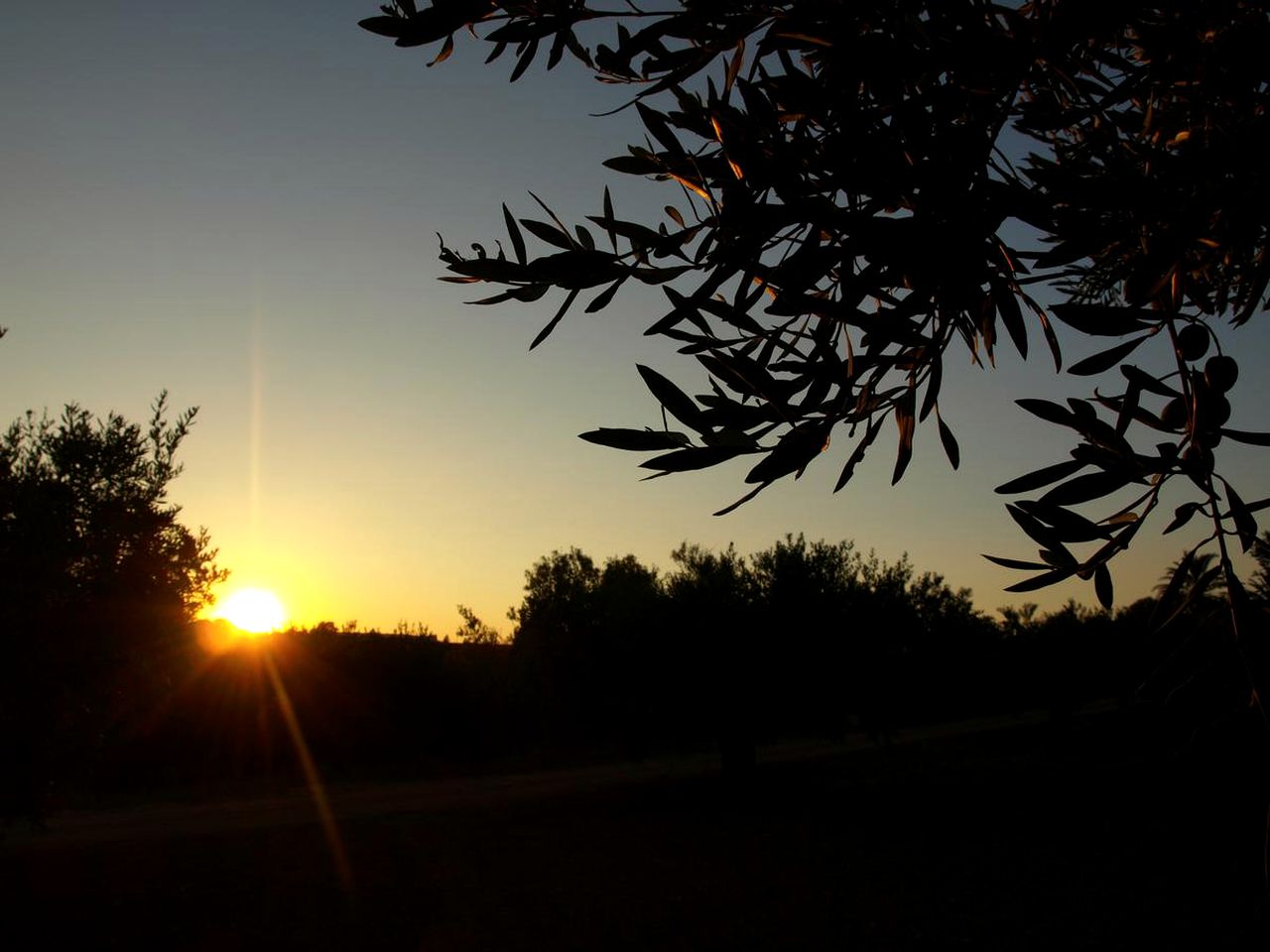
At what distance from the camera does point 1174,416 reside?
2590 millimetres

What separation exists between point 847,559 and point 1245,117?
86.8 ft

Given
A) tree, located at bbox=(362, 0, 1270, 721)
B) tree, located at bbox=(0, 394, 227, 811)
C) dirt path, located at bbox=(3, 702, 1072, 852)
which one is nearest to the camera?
tree, located at bbox=(362, 0, 1270, 721)

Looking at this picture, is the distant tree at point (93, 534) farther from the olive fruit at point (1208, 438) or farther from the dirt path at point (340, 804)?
the olive fruit at point (1208, 438)

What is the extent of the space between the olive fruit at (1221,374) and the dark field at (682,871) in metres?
1.33

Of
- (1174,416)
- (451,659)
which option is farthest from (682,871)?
(451,659)

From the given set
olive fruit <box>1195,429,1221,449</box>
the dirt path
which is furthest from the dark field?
olive fruit <box>1195,429,1221,449</box>

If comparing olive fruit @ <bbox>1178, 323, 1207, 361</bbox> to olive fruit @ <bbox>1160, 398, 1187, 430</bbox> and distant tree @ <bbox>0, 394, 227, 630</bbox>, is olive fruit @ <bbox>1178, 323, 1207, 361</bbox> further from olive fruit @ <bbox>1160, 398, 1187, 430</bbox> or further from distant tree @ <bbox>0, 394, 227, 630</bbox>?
distant tree @ <bbox>0, 394, 227, 630</bbox>

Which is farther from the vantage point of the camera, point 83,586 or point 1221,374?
point 83,586

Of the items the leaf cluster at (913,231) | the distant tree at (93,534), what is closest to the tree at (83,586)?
the distant tree at (93,534)

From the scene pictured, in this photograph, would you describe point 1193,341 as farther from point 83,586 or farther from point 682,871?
point 682,871

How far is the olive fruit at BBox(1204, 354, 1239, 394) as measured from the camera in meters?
2.48

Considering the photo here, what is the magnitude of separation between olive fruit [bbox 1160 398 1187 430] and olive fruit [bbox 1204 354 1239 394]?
9cm

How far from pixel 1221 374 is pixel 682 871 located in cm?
1461

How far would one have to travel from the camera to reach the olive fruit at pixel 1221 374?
2479 mm
